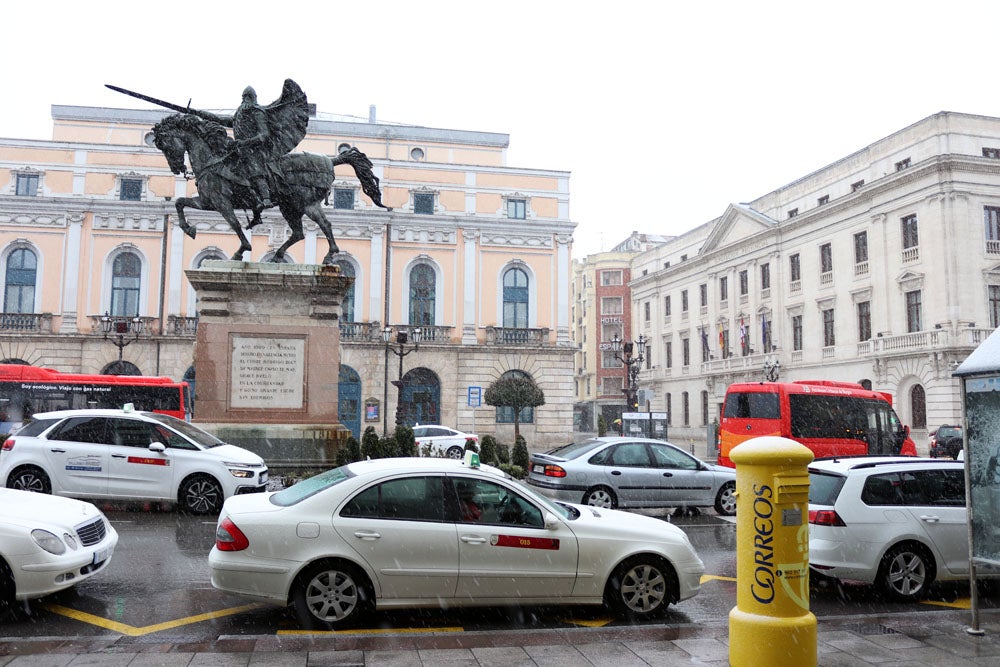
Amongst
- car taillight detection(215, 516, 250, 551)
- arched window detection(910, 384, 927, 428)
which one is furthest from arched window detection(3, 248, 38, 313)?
arched window detection(910, 384, 927, 428)

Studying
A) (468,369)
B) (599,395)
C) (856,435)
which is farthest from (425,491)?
(599,395)

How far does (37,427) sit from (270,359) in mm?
4219

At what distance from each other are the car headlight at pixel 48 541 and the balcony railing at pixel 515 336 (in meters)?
36.0

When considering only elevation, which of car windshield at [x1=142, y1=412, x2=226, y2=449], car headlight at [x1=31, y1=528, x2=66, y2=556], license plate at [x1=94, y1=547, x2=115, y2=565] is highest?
car windshield at [x1=142, y1=412, x2=226, y2=449]

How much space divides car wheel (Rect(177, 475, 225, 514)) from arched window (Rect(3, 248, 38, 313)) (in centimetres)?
3326

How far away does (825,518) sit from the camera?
8281 mm

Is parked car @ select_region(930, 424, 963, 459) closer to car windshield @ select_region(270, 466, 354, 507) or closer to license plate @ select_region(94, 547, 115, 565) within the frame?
car windshield @ select_region(270, 466, 354, 507)

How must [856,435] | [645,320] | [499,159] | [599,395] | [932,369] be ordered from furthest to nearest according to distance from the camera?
[599,395] → [645,320] → [499,159] → [932,369] → [856,435]

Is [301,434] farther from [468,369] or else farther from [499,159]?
[499,159]

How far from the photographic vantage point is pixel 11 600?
6.80m

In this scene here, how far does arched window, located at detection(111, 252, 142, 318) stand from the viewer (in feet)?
135

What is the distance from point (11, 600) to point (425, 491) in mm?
3549

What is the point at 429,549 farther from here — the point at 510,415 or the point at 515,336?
the point at 515,336

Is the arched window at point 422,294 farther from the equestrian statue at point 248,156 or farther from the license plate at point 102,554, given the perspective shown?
the license plate at point 102,554
